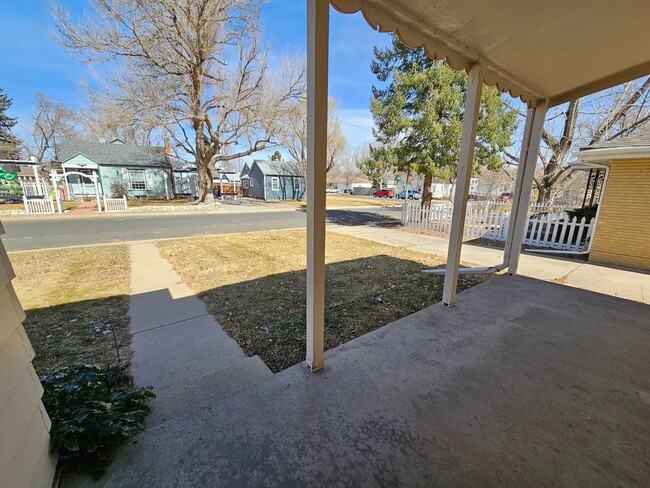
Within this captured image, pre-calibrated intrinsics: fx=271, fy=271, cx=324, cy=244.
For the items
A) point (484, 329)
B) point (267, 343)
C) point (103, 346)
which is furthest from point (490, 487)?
point (103, 346)

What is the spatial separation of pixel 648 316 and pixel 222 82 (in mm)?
18202

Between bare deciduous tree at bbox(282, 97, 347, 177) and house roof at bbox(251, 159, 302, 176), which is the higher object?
bare deciduous tree at bbox(282, 97, 347, 177)

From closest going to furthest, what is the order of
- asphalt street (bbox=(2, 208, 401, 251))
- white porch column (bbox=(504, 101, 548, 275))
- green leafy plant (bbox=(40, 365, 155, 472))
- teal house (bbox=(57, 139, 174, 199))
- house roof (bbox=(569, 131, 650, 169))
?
green leafy plant (bbox=(40, 365, 155, 472)) < white porch column (bbox=(504, 101, 548, 275)) < house roof (bbox=(569, 131, 650, 169)) < asphalt street (bbox=(2, 208, 401, 251)) < teal house (bbox=(57, 139, 174, 199))

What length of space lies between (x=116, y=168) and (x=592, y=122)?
29.0 meters

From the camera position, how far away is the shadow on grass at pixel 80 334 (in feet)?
7.82

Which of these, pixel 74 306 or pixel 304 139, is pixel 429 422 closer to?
pixel 74 306

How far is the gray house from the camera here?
28.1 m

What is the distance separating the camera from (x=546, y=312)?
3098 millimetres

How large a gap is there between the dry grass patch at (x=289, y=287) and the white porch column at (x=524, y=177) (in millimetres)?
732

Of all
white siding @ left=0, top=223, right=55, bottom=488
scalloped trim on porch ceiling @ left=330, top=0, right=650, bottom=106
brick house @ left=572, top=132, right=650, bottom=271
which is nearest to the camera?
white siding @ left=0, top=223, right=55, bottom=488

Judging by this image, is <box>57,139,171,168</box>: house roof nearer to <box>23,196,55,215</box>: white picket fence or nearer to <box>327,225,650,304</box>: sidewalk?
<box>23,196,55,215</box>: white picket fence

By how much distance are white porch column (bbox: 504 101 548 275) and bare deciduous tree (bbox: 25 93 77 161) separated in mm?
38812

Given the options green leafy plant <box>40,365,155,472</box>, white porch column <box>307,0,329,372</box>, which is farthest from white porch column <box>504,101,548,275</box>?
green leafy plant <box>40,365,155,472</box>

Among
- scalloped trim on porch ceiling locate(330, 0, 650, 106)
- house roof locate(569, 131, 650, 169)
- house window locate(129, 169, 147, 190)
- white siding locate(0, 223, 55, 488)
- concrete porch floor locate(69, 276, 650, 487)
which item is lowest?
concrete porch floor locate(69, 276, 650, 487)
